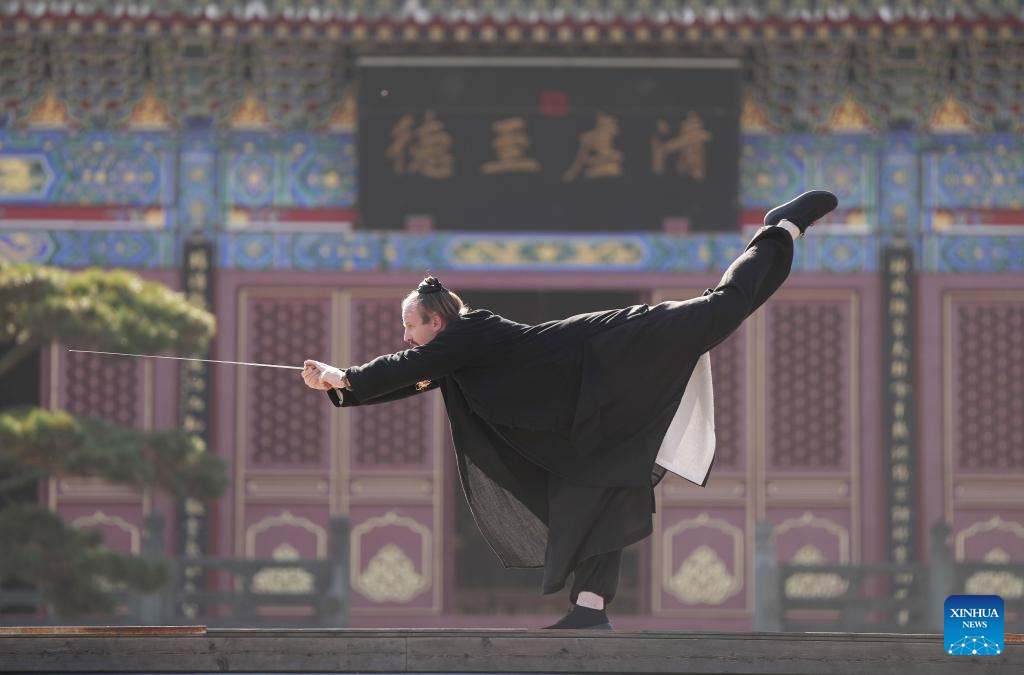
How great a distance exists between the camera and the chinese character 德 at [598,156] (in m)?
13.2

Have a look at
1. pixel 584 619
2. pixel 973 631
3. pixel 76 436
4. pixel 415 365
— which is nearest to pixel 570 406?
pixel 415 365

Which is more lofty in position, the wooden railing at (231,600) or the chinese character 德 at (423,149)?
the chinese character 德 at (423,149)

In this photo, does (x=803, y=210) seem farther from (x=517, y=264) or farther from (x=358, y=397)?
(x=517, y=264)

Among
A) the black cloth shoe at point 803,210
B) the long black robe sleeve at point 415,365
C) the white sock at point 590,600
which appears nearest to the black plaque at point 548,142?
the black cloth shoe at point 803,210

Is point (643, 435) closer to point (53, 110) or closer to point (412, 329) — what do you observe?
point (412, 329)

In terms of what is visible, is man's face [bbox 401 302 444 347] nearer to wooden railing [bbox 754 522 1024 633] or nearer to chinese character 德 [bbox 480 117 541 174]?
wooden railing [bbox 754 522 1024 633]

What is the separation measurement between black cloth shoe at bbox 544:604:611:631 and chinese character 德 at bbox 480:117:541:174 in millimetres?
7423

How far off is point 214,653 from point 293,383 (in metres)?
7.46

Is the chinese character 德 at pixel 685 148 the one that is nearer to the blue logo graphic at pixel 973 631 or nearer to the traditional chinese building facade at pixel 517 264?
the traditional chinese building facade at pixel 517 264

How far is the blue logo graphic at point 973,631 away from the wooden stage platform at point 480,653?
1.3 inches

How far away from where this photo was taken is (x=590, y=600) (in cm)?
604

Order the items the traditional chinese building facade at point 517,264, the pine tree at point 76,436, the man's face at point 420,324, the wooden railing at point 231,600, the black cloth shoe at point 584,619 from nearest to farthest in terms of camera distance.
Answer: the black cloth shoe at point 584,619 → the man's face at point 420,324 → the pine tree at point 76,436 → the wooden railing at point 231,600 → the traditional chinese building facade at point 517,264

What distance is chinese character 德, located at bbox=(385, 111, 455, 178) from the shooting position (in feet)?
43.2

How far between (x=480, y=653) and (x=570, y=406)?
85 centimetres
